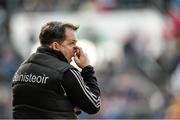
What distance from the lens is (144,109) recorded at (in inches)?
629

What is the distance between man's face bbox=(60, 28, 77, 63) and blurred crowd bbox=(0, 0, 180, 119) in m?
6.81

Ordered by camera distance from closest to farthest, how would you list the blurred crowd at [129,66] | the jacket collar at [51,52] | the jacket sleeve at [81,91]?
the jacket sleeve at [81,91], the jacket collar at [51,52], the blurred crowd at [129,66]

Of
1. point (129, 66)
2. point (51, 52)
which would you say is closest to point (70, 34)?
point (51, 52)

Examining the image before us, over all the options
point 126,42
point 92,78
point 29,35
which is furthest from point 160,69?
point 92,78

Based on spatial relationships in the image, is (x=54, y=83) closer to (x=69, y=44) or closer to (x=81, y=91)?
(x=81, y=91)

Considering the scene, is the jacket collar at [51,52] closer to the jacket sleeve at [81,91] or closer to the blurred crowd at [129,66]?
the jacket sleeve at [81,91]

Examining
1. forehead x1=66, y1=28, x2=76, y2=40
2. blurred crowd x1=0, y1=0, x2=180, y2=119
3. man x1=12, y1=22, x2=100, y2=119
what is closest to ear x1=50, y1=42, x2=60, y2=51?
man x1=12, y1=22, x2=100, y2=119

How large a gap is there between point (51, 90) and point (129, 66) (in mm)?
9967

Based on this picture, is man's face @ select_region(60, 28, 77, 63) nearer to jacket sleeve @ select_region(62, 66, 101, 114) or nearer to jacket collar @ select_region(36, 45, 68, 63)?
jacket collar @ select_region(36, 45, 68, 63)

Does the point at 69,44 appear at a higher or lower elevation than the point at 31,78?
higher

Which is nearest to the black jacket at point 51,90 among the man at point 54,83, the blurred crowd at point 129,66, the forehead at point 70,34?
the man at point 54,83

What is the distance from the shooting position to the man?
24.9 feet

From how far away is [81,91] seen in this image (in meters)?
7.58

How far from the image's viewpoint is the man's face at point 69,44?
779 cm
